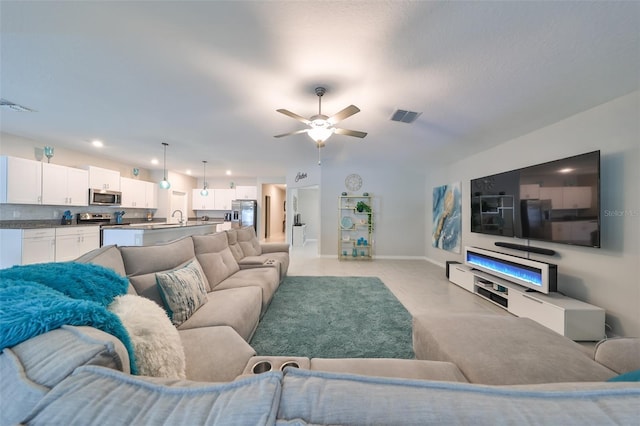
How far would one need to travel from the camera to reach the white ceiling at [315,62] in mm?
1522

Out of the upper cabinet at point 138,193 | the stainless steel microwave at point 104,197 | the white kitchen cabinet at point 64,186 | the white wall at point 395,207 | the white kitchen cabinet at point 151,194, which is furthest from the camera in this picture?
the white kitchen cabinet at point 151,194

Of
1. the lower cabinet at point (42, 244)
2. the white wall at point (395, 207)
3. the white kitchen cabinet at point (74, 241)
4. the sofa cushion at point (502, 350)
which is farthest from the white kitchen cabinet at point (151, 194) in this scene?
the sofa cushion at point (502, 350)

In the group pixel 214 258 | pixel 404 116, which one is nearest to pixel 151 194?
pixel 214 258

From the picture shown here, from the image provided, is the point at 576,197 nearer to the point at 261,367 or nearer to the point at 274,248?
the point at 261,367

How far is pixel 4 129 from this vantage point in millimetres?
3867

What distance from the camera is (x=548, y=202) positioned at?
2795 mm

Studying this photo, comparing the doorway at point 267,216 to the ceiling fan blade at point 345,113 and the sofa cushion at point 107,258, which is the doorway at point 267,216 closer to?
the ceiling fan blade at point 345,113

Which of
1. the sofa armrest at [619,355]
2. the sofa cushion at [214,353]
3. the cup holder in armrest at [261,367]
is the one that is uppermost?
the sofa armrest at [619,355]

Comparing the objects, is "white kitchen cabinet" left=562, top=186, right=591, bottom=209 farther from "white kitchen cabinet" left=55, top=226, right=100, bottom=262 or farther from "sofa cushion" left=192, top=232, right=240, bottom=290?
"white kitchen cabinet" left=55, top=226, right=100, bottom=262

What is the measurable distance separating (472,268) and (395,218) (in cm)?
265

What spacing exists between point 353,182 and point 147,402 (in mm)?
6155

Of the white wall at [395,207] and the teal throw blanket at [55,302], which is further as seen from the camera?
the white wall at [395,207]

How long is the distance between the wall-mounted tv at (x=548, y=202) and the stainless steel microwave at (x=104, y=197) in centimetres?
774

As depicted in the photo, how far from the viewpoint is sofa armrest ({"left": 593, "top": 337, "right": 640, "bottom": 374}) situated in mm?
1104
